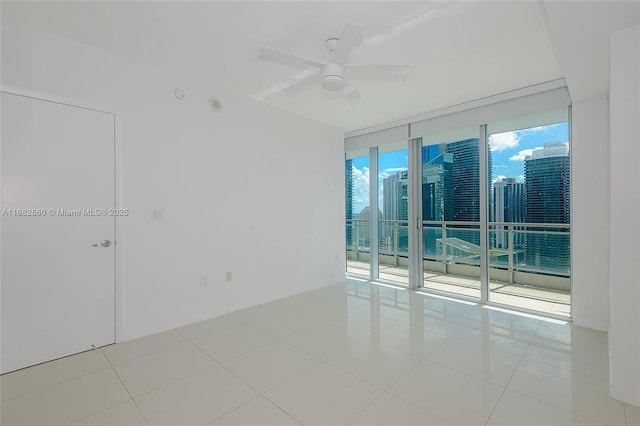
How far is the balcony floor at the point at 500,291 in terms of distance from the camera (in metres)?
3.77

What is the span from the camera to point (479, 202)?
409 centimetres

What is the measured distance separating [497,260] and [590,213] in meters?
1.30

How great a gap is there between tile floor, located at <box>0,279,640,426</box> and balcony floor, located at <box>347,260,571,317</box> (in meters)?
0.57

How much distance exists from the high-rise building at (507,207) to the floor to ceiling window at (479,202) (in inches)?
0.5

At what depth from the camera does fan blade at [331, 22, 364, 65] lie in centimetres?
185

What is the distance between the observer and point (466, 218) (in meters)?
4.32

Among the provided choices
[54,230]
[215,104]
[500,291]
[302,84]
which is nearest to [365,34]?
[302,84]

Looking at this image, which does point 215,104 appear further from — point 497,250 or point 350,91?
point 497,250

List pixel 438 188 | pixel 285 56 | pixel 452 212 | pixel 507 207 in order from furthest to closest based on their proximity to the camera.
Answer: pixel 438 188
pixel 452 212
pixel 507 207
pixel 285 56

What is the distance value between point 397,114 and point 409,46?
1892 mm

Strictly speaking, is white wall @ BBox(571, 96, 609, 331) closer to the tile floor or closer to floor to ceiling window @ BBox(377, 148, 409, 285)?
the tile floor

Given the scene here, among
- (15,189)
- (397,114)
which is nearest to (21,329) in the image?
(15,189)

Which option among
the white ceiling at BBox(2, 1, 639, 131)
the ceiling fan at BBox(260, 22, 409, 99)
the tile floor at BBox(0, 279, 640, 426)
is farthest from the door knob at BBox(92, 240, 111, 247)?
the ceiling fan at BBox(260, 22, 409, 99)

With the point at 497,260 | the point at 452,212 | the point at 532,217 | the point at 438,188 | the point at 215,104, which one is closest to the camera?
the point at 215,104
